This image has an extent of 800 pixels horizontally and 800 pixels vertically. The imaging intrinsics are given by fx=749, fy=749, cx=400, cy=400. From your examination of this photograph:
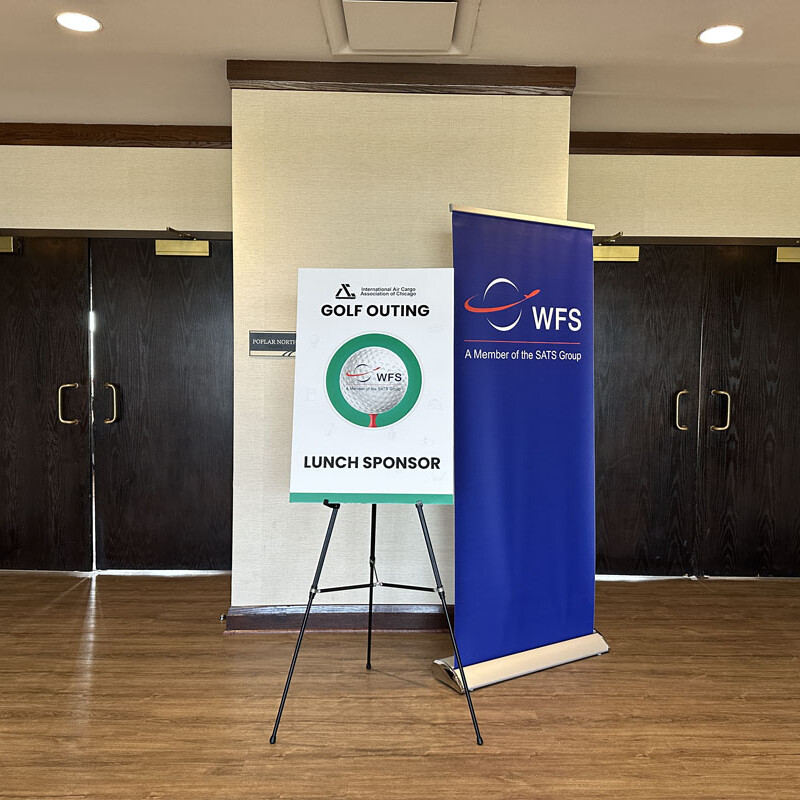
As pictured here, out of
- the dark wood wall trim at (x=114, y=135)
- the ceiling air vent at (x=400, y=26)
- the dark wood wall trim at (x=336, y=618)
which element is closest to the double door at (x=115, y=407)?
the dark wood wall trim at (x=114, y=135)

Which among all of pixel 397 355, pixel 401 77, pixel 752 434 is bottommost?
pixel 752 434

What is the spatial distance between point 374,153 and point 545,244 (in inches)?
39.6

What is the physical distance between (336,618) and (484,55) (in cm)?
289

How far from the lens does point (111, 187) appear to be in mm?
4746

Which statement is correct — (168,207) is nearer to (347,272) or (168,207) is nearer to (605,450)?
(347,272)

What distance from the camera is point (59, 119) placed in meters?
4.59

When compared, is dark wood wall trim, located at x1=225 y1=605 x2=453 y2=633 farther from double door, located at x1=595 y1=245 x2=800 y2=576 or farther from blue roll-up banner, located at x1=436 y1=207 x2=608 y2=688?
double door, located at x1=595 y1=245 x2=800 y2=576

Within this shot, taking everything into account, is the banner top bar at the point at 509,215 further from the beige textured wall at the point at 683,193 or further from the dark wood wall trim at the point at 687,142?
the dark wood wall trim at the point at 687,142

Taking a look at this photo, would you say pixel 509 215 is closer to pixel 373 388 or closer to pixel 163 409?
pixel 373 388

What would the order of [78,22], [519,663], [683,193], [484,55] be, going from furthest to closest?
[683,193]
[484,55]
[519,663]
[78,22]

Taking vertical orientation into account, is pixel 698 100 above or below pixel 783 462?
above

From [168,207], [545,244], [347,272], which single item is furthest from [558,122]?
[168,207]

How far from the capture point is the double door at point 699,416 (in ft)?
16.2

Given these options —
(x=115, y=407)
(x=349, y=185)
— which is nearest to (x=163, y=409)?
(x=115, y=407)
